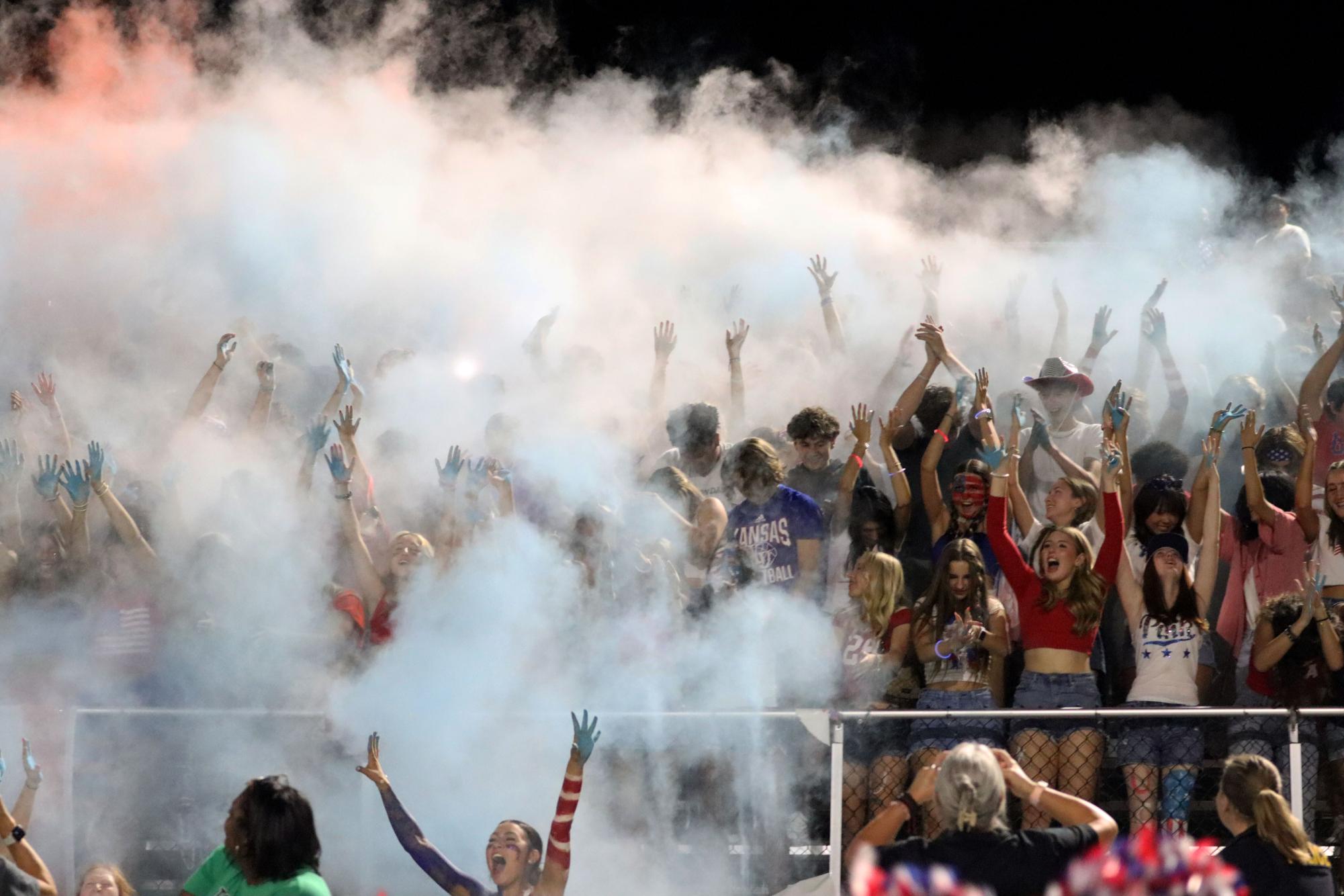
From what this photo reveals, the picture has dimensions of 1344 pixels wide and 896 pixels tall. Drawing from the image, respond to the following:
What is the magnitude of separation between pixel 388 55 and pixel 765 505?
14.2ft

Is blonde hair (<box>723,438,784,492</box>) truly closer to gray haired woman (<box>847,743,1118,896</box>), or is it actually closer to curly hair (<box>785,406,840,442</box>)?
curly hair (<box>785,406,840,442</box>)

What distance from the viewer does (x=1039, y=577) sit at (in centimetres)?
538

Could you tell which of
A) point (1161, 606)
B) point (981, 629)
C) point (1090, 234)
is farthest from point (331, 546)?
point (1090, 234)

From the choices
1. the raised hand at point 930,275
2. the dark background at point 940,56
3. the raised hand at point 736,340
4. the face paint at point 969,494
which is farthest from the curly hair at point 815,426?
the dark background at point 940,56

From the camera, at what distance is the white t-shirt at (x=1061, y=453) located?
632cm

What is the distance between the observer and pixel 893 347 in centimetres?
841

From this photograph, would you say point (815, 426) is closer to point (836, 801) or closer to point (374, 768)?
point (836, 801)

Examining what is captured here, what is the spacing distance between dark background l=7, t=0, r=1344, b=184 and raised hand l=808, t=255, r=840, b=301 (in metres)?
1.77

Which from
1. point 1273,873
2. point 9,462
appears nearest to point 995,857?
point 1273,873

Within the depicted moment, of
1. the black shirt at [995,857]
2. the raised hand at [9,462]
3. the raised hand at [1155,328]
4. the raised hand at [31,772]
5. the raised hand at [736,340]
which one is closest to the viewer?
the black shirt at [995,857]

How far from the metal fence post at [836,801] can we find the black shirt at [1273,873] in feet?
3.77

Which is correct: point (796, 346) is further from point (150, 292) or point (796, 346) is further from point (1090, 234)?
point (150, 292)

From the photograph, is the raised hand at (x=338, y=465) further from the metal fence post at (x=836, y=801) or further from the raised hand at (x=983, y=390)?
the raised hand at (x=983, y=390)

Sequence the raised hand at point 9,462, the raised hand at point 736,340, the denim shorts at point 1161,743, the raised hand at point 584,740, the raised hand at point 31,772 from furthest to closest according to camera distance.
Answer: the raised hand at point 736,340 → the raised hand at point 9,462 → the raised hand at point 31,772 → the denim shorts at point 1161,743 → the raised hand at point 584,740
